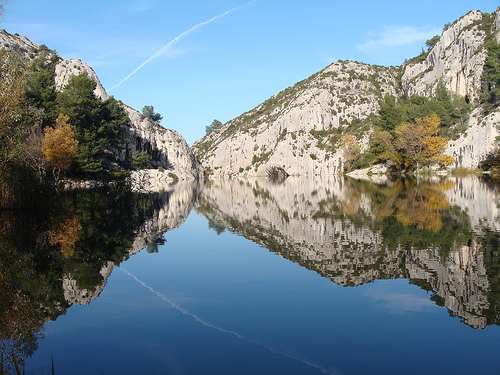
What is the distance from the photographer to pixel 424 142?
6319 centimetres

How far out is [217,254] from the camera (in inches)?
598

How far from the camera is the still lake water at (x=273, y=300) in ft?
21.0

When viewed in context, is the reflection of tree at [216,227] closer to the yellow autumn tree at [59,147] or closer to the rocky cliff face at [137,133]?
the yellow autumn tree at [59,147]

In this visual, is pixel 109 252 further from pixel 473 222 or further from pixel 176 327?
pixel 473 222

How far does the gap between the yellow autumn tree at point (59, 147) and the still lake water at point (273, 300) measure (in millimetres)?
27504

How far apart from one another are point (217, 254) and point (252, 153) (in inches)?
4309

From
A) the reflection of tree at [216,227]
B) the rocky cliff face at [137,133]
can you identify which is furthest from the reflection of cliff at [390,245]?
the rocky cliff face at [137,133]

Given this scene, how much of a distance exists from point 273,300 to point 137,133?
86.9 meters

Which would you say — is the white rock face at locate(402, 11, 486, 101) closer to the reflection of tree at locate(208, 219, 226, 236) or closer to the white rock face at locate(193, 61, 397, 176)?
the white rock face at locate(193, 61, 397, 176)

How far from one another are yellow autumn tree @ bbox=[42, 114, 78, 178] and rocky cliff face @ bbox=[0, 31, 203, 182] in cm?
3266

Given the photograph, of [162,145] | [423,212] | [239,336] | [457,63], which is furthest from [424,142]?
[239,336]

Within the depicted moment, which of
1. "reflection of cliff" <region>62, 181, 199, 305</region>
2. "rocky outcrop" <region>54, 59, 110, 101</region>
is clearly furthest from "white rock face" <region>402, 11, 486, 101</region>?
"rocky outcrop" <region>54, 59, 110, 101</region>

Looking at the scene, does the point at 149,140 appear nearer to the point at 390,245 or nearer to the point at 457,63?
the point at 457,63

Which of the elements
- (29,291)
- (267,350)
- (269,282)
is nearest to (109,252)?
(29,291)
